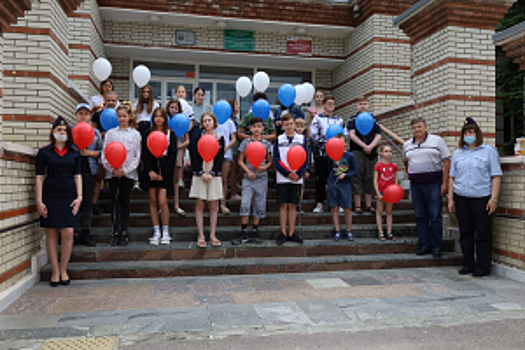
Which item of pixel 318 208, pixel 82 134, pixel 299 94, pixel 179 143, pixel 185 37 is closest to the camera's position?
pixel 82 134

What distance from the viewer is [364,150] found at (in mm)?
7367

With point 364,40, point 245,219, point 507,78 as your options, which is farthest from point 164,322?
point 507,78

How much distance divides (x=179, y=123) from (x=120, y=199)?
1.50 metres

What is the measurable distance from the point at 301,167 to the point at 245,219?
1.19m

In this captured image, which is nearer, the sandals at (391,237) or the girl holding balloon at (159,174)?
the girl holding balloon at (159,174)

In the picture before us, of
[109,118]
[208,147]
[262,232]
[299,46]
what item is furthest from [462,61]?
[109,118]

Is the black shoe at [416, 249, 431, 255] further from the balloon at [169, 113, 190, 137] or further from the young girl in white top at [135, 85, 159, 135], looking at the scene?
the young girl in white top at [135, 85, 159, 135]

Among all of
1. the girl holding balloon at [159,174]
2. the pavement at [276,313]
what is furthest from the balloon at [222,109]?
the pavement at [276,313]

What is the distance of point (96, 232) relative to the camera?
6215mm

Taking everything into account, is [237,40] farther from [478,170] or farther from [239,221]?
[478,170]

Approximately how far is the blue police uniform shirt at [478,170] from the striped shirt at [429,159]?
0.51 metres

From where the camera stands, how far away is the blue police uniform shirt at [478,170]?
17.8 feet

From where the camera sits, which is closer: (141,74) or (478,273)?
(478,273)

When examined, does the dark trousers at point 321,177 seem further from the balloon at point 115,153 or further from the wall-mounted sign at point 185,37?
the wall-mounted sign at point 185,37
